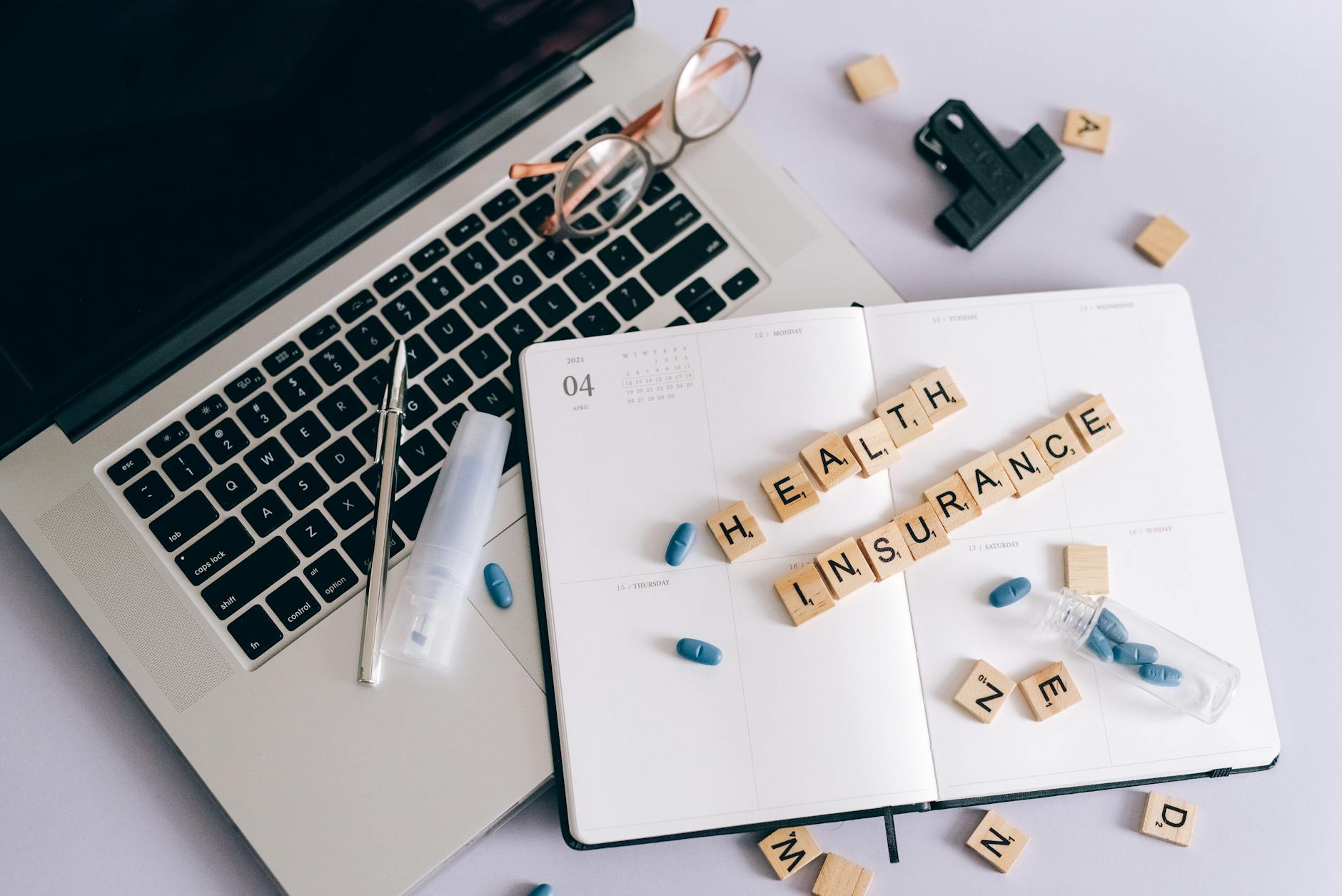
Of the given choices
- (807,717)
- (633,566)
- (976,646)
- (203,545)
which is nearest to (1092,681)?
(976,646)

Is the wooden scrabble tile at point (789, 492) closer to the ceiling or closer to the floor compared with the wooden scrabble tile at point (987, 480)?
closer to the ceiling

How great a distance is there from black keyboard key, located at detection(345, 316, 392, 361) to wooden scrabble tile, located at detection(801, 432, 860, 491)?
0.34 meters

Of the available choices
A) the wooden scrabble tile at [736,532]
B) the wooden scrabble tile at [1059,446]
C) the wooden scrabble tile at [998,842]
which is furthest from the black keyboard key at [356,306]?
the wooden scrabble tile at [998,842]

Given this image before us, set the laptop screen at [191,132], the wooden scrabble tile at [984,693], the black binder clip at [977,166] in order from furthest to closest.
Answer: the black binder clip at [977,166] < the wooden scrabble tile at [984,693] < the laptop screen at [191,132]

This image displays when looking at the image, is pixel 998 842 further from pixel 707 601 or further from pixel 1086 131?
pixel 1086 131

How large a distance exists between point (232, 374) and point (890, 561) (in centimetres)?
53

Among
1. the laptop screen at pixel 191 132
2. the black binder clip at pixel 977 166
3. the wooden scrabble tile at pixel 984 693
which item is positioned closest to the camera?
the laptop screen at pixel 191 132

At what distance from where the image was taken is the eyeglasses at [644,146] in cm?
83

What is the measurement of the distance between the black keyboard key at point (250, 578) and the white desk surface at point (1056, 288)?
0.15m

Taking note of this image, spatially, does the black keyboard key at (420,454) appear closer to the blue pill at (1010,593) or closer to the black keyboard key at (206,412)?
the black keyboard key at (206,412)

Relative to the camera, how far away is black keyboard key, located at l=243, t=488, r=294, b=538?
30.4 inches

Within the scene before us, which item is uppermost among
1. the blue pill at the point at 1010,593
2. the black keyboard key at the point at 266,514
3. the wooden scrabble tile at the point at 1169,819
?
the black keyboard key at the point at 266,514

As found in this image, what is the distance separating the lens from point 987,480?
0.80 metres

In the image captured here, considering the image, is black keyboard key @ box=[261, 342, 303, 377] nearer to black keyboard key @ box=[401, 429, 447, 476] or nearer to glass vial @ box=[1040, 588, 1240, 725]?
black keyboard key @ box=[401, 429, 447, 476]
